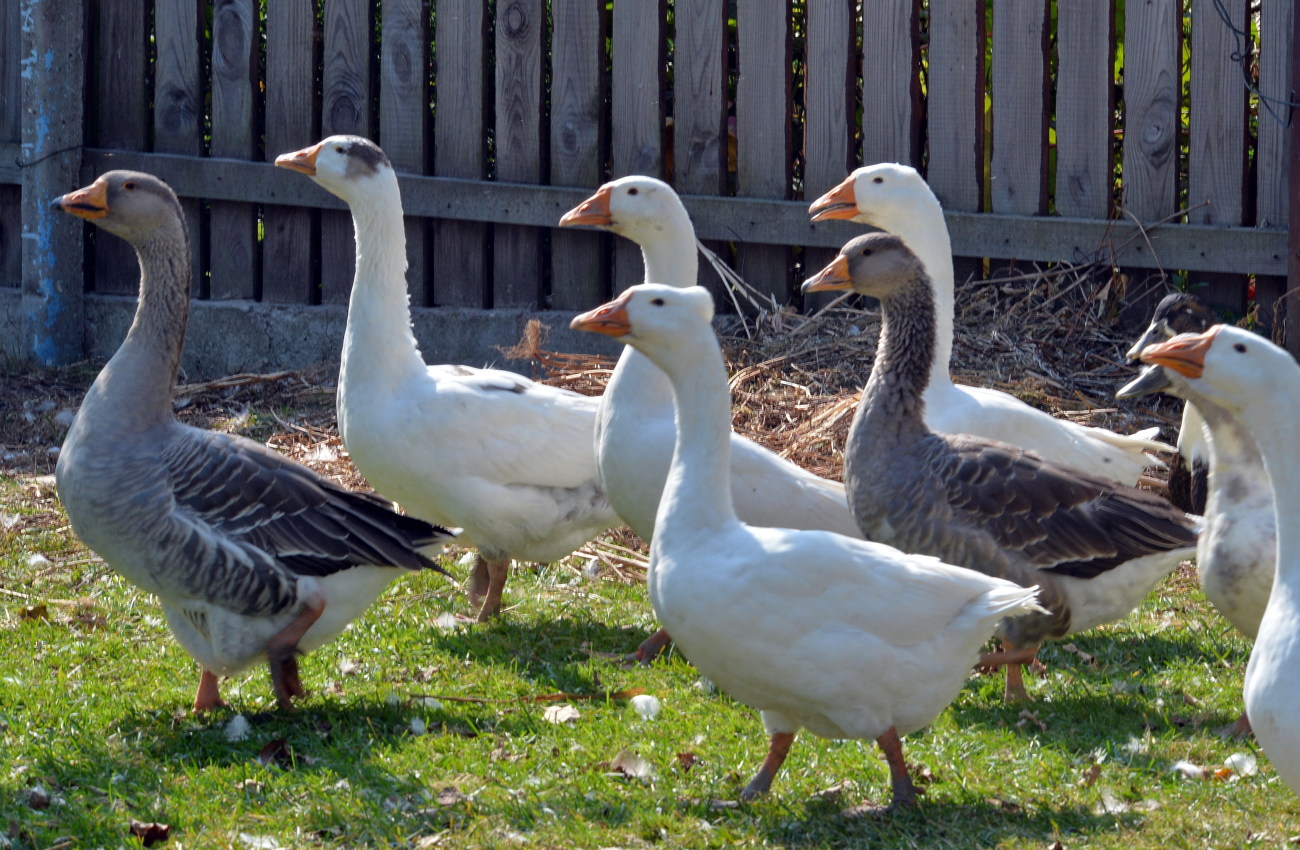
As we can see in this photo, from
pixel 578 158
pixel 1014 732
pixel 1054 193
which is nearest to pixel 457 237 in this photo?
pixel 578 158

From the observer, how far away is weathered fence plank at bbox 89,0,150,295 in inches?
363

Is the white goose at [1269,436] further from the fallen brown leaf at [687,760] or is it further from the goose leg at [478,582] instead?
the goose leg at [478,582]

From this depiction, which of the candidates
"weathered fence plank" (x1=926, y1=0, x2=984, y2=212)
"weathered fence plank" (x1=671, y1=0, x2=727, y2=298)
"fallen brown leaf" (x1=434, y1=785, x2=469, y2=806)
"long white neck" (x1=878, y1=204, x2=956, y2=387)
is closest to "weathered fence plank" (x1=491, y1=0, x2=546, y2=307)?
"weathered fence plank" (x1=671, y1=0, x2=727, y2=298)

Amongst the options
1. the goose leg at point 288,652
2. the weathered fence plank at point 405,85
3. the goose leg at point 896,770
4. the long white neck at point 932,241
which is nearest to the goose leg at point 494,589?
the goose leg at point 288,652

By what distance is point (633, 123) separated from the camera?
27.6 feet

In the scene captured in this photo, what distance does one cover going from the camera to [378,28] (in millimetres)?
9156

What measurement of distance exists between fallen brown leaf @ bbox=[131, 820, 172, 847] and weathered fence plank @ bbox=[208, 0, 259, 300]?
5.87 metres

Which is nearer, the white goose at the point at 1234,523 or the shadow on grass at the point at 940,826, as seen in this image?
the shadow on grass at the point at 940,826

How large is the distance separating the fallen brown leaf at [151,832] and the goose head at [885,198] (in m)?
3.96

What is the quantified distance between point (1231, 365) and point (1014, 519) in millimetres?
1531

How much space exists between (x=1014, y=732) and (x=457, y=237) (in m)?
5.34

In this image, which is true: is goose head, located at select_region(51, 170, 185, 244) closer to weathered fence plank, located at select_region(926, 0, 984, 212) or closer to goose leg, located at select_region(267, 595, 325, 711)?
goose leg, located at select_region(267, 595, 325, 711)

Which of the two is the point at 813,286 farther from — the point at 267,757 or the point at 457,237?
the point at 457,237

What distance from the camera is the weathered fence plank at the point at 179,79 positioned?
29.8ft
